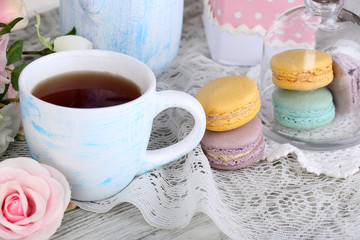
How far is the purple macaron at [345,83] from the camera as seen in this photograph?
545mm

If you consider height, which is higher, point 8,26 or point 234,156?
point 8,26

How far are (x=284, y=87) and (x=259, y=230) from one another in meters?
0.17

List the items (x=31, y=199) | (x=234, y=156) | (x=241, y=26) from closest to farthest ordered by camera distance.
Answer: (x=31, y=199) < (x=234, y=156) < (x=241, y=26)

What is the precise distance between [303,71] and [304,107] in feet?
0.13

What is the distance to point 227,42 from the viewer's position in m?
0.64

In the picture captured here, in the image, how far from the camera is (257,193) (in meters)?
0.47

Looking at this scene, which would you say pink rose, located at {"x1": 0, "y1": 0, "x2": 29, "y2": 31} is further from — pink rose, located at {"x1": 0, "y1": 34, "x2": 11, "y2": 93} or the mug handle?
the mug handle

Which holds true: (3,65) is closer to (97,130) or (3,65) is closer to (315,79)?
(97,130)

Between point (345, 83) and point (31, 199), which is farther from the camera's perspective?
point (345, 83)

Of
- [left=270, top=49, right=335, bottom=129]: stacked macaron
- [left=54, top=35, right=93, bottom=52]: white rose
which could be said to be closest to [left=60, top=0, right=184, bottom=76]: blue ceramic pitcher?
[left=54, top=35, right=93, bottom=52]: white rose

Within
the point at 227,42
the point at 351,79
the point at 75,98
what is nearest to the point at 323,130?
the point at 351,79

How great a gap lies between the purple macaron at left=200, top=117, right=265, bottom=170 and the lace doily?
0.03 feet

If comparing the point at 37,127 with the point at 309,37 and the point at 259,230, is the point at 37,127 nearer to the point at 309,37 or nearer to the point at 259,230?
the point at 259,230

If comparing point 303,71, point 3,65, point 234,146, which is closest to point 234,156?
point 234,146
